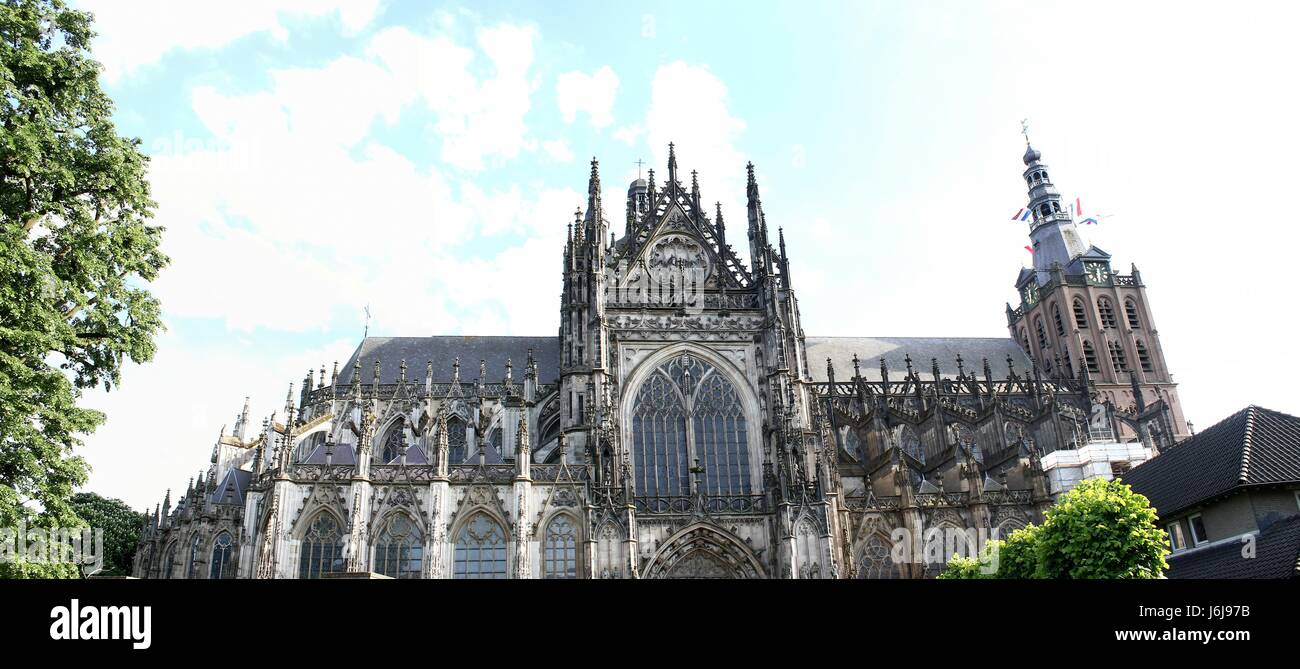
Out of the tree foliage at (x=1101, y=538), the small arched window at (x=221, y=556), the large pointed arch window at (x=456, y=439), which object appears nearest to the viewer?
the tree foliage at (x=1101, y=538)

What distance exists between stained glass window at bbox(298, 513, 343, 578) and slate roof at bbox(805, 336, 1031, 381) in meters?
26.7

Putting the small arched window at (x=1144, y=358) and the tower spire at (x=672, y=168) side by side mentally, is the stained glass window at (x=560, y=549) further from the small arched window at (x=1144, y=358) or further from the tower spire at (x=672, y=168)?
the small arched window at (x=1144, y=358)

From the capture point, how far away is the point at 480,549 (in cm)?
2767

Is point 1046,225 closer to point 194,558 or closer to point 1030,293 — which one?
point 1030,293

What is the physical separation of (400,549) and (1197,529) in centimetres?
2439

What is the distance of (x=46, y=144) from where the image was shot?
45.2 feet

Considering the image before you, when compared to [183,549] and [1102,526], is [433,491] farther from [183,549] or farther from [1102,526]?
[1102,526]

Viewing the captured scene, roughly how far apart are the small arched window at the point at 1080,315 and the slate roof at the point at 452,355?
109 ft

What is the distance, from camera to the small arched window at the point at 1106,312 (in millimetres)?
51969

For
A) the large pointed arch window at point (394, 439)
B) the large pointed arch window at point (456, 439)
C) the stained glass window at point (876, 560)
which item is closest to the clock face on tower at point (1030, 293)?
the stained glass window at point (876, 560)
